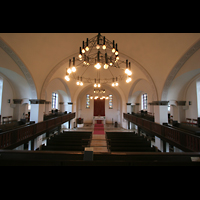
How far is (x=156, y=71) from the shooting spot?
7.94m

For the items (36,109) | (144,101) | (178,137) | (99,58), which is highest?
(99,58)

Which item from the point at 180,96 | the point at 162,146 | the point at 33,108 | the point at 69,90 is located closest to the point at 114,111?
the point at 69,90

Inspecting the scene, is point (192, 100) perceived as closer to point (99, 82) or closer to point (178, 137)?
Result: point (178, 137)

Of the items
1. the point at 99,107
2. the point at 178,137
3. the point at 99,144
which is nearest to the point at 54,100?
the point at 99,107

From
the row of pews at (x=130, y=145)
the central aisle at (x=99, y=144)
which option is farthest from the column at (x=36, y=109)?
the row of pews at (x=130, y=145)

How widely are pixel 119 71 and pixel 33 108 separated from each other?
9346 millimetres

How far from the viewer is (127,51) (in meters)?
7.59

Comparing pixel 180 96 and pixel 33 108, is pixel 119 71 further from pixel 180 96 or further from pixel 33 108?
pixel 33 108

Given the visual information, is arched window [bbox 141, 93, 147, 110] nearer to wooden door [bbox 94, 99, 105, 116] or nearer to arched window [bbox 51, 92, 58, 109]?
wooden door [bbox 94, 99, 105, 116]

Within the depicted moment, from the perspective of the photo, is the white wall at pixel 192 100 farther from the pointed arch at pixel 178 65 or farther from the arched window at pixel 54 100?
the arched window at pixel 54 100

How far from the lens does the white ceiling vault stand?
6066mm

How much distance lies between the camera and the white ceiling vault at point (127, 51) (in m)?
6.07

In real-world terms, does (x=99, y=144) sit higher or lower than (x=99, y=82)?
lower

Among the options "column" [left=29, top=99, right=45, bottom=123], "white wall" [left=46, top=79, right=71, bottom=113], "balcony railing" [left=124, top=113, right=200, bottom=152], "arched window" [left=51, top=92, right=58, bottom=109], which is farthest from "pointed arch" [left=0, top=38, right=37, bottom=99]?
"balcony railing" [left=124, top=113, right=200, bottom=152]
